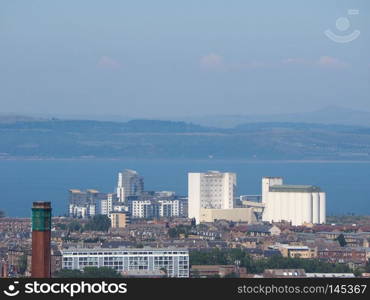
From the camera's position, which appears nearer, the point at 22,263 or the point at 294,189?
the point at 22,263

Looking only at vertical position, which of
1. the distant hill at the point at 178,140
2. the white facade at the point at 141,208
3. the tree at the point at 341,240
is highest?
the distant hill at the point at 178,140

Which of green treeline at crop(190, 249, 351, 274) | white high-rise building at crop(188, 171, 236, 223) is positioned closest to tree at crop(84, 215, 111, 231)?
white high-rise building at crop(188, 171, 236, 223)

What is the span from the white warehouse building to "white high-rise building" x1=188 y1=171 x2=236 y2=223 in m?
2.11

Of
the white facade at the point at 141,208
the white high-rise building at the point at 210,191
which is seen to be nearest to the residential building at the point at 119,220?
the white high-rise building at the point at 210,191

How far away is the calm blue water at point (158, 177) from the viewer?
4846 cm

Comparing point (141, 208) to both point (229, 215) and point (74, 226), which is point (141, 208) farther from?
point (74, 226)

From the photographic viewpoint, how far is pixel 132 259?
70.4 ft

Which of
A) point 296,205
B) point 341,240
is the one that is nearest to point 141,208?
point 296,205

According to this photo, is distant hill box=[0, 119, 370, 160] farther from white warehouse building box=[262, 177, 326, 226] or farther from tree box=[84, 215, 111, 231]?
tree box=[84, 215, 111, 231]

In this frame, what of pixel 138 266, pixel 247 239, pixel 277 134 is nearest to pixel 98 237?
pixel 247 239

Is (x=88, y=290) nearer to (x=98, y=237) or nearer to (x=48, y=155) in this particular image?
(x=98, y=237)

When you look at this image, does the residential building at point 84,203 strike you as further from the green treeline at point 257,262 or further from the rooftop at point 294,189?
the green treeline at point 257,262

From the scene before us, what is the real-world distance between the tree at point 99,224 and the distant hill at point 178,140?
3262 centimetres

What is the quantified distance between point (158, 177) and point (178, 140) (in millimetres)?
12240
